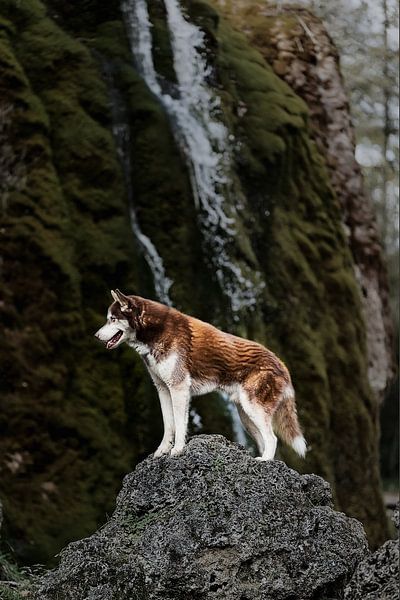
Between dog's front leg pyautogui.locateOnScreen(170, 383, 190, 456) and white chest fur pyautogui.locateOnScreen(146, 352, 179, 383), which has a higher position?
white chest fur pyautogui.locateOnScreen(146, 352, 179, 383)

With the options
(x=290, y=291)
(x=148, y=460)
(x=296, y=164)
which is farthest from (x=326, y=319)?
(x=148, y=460)

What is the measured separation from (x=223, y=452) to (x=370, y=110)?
18.2 metres

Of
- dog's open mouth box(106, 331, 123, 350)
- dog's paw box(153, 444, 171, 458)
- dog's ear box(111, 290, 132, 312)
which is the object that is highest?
dog's ear box(111, 290, 132, 312)

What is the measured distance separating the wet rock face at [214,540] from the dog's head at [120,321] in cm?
80

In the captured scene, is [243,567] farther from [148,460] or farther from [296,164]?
[296,164]

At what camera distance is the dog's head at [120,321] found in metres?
6.56

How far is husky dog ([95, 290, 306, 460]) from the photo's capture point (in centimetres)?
655

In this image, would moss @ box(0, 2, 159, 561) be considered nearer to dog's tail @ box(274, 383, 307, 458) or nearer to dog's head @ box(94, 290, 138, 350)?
dog's tail @ box(274, 383, 307, 458)

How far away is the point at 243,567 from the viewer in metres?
6.16

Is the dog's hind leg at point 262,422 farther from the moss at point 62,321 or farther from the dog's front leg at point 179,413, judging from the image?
the moss at point 62,321

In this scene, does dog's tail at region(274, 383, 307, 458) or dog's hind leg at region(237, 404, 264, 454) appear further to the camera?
dog's tail at region(274, 383, 307, 458)

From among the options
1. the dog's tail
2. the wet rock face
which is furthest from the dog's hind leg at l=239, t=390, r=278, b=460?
the dog's tail

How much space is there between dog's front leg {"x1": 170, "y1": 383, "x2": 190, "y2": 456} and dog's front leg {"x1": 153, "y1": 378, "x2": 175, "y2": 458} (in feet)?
0.42

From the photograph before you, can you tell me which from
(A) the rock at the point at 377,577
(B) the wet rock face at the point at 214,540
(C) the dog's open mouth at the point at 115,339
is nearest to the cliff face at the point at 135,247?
(B) the wet rock face at the point at 214,540
